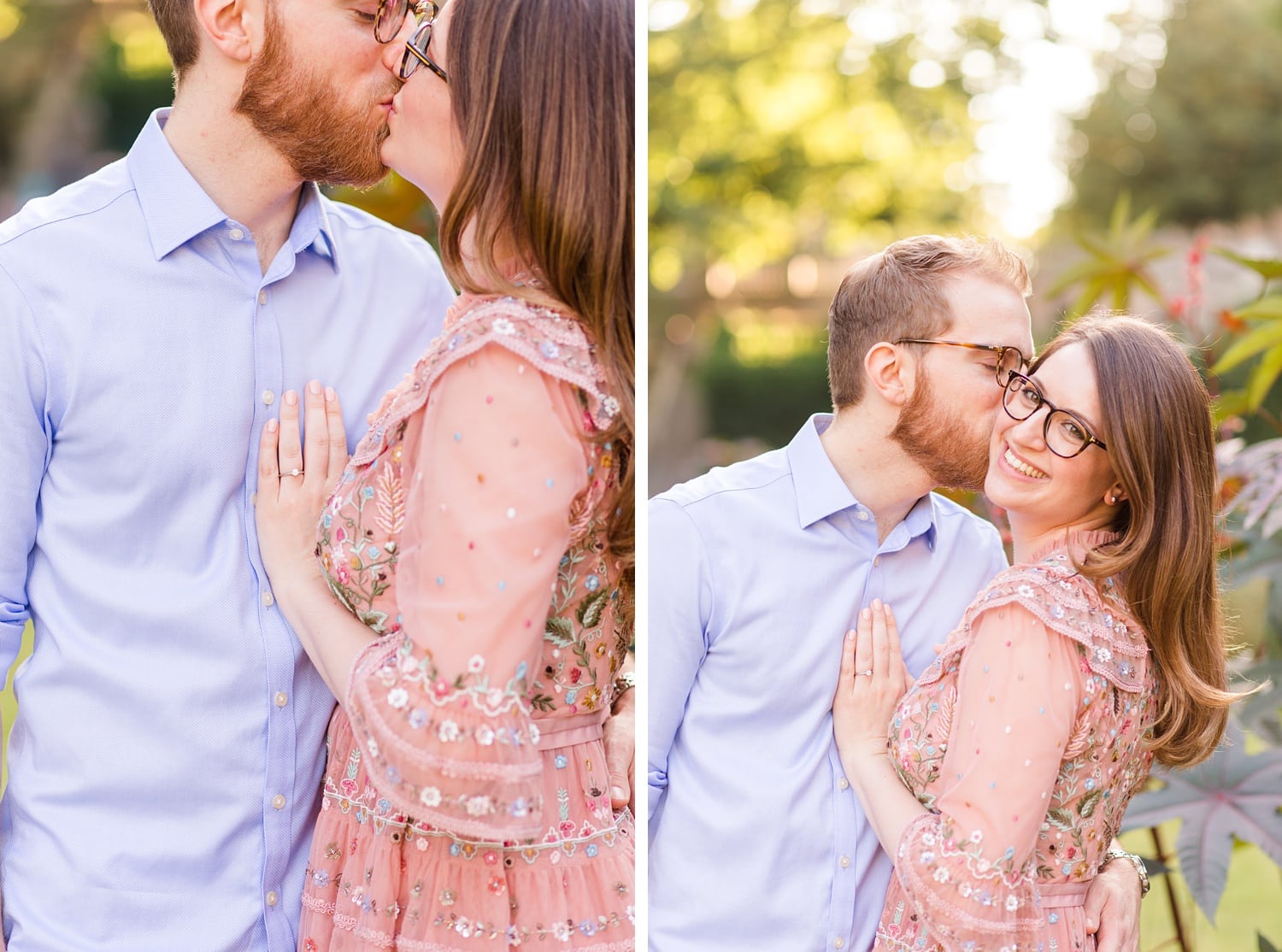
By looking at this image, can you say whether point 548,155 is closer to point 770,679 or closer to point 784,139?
point 770,679

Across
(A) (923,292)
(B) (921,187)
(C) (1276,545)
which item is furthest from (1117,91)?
(A) (923,292)

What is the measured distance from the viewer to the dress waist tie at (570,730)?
→ 1.83 meters

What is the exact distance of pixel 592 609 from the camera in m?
1.85

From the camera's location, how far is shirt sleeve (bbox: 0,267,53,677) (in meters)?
1.79

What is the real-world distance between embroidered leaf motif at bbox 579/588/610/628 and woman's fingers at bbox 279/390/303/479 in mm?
478

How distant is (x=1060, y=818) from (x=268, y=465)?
4.22 ft

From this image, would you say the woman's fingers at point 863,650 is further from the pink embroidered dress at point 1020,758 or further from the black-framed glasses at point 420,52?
the black-framed glasses at point 420,52

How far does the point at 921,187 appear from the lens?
1056 centimetres

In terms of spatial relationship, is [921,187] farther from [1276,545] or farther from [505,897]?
[505,897]

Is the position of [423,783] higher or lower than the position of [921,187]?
higher

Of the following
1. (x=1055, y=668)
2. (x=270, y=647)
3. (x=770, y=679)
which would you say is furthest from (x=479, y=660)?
(x=1055, y=668)

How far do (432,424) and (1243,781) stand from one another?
1.69 meters

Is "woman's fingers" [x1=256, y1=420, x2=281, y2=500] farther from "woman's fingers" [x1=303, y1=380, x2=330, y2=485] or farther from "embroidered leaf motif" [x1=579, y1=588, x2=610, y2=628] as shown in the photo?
"embroidered leaf motif" [x1=579, y1=588, x2=610, y2=628]

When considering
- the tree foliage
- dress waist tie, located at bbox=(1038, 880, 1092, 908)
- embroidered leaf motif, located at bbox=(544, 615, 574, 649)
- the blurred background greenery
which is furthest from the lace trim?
the tree foliage
